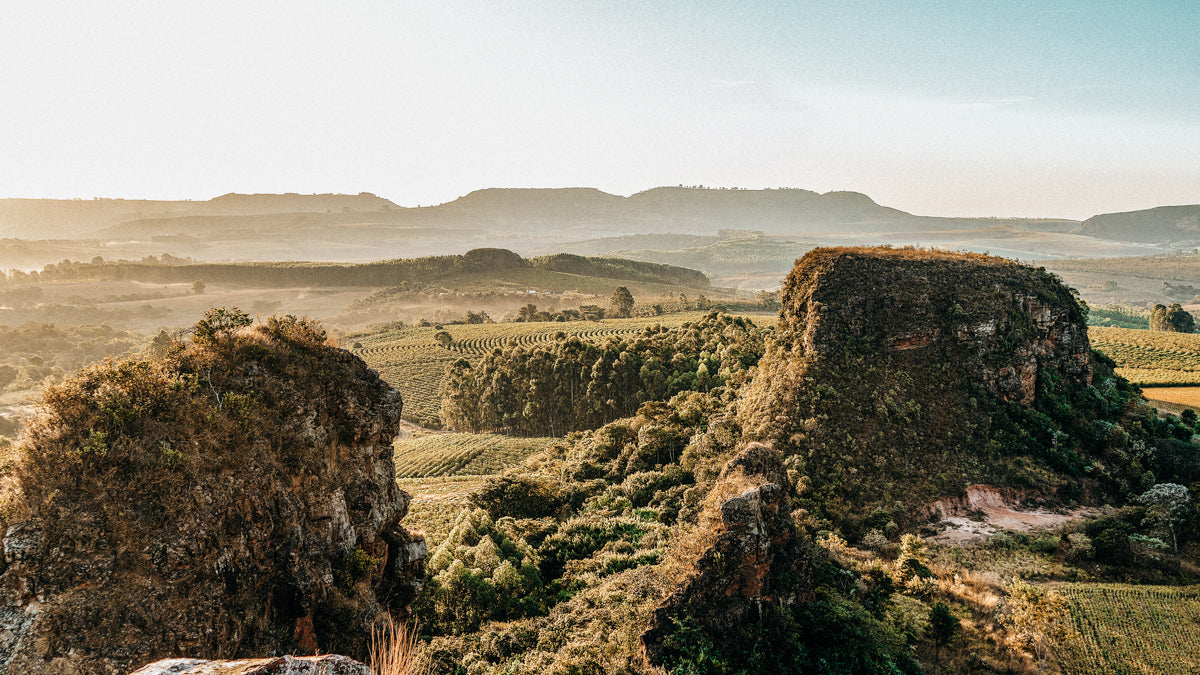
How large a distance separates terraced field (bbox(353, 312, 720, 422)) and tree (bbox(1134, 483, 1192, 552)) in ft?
204

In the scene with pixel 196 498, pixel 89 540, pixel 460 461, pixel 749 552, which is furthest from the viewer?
pixel 460 461

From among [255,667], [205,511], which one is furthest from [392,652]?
[205,511]

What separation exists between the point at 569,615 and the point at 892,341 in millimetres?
30242

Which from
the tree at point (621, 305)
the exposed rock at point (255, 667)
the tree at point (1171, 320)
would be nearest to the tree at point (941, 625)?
the exposed rock at point (255, 667)

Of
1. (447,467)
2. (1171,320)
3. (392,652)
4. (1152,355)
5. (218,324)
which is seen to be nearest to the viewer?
(392,652)

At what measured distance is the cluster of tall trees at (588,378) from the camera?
60.9 m

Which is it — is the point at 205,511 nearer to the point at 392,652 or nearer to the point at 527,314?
the point at 392,652

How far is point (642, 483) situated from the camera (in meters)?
38.4

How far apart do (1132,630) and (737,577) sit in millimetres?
18926

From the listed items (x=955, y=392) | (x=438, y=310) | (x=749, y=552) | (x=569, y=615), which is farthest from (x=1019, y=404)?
(x=438, y=310)

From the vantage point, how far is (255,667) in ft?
17.9

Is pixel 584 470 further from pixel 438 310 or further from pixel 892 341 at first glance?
pixel 438 310

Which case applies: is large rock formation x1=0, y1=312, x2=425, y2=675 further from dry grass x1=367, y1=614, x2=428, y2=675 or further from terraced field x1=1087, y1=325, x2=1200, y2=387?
terraced field x1=1087, y1=325, x2=1200, y2=387

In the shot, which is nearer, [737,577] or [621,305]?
[737,577]
